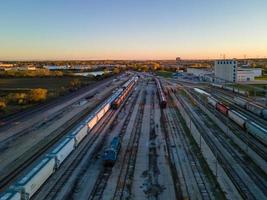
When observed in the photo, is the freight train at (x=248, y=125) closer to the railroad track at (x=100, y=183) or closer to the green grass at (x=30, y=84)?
the railroad track at (x=100, y=183)

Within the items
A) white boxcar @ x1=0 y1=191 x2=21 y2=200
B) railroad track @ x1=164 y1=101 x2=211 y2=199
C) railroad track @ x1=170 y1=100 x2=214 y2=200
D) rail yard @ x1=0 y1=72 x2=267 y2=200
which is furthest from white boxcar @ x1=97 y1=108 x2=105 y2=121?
white boxcar @ x1=0 y1=191 x2=21 y2=200

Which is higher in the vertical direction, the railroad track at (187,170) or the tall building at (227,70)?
the tall building at (227,70)

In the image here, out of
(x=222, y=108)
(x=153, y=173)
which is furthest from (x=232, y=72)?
(x=153, y=173)

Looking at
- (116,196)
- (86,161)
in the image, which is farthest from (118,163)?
(116,196)

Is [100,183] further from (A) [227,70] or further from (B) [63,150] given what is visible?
(A) [227,70]

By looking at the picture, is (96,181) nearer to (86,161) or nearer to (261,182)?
(86,161)

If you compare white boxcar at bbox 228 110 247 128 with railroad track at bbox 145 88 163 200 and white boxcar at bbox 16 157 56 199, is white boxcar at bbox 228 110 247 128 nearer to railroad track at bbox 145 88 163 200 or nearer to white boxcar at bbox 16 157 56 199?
railroad track at bbox 145 88 163 200

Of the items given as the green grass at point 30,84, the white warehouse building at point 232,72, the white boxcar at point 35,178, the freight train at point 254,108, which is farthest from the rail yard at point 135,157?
the white warehouse building at point 232,72
